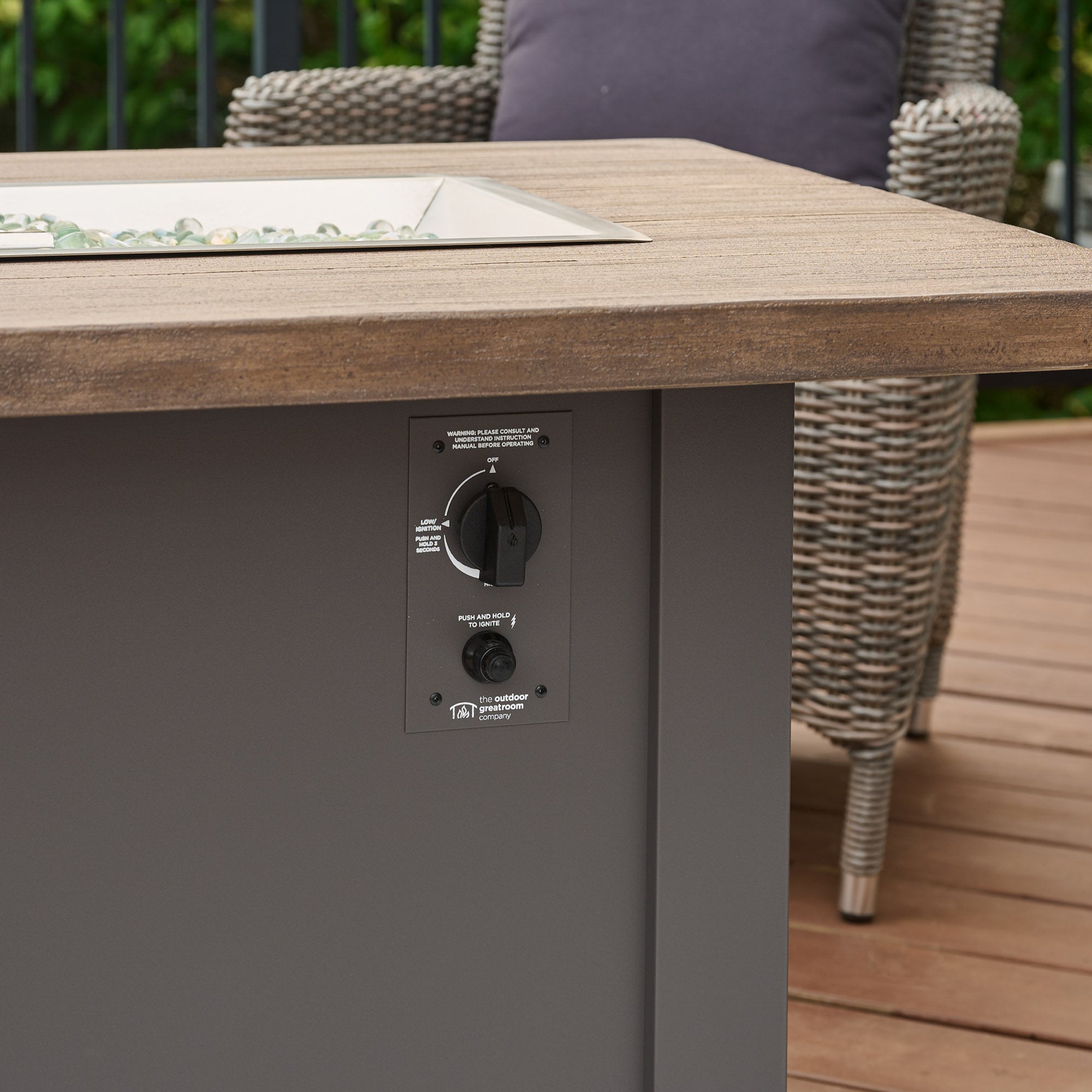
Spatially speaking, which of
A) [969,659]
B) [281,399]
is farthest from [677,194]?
[969,659]

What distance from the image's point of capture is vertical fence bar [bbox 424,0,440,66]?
222 cm

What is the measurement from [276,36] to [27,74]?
34 cm

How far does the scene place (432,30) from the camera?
223 centimetres

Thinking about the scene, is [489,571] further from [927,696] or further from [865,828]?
[927,696]

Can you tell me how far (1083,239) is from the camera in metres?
3.66

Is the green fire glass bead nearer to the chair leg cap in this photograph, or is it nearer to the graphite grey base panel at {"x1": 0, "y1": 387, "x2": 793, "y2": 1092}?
the graphite grey base panel at {"x1": 0, "y1": 387, "x2": 793, "y2": 1092}

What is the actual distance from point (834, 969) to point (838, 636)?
32cm

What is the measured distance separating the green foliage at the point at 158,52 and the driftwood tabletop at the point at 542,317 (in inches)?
118

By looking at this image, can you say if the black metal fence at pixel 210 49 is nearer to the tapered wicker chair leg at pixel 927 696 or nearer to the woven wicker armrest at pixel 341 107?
the woven wicker armrest at pixel 341 107

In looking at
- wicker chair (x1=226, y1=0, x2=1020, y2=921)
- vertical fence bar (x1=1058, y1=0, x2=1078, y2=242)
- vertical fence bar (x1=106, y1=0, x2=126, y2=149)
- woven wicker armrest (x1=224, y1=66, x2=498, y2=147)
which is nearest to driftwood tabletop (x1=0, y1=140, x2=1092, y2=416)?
wicker chair (x1=226, y1=0, x2=1020, y2=921)

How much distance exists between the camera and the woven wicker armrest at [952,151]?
1332 mm

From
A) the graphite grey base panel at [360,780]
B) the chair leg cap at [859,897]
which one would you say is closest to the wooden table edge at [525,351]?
the graphite grey base panel at [360,780]

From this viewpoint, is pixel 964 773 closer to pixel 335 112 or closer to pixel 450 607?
pixel 335 112

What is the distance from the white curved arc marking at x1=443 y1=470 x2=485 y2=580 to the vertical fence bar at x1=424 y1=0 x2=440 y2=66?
1626 millimetres
